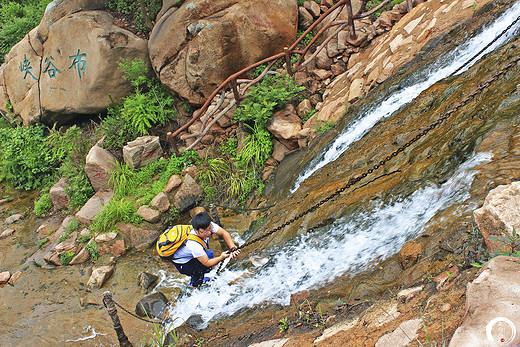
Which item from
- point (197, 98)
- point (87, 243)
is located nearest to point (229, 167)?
point (197, 98)

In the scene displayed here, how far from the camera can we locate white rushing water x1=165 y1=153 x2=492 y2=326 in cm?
340

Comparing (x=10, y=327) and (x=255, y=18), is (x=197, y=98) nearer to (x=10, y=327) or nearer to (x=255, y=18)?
(x=255, y=18)

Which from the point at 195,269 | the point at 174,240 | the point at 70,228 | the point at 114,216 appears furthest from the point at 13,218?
the point at 174,240

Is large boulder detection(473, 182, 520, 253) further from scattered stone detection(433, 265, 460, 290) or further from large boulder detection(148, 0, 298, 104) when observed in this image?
large boulder detection(148, 0, 298, 104)

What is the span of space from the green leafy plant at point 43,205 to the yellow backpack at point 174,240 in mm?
6056

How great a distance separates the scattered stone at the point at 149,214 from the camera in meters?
7.06

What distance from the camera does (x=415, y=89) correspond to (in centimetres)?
558

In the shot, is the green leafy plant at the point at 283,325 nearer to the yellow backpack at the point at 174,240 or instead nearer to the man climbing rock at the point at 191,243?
the man climbing rock at the point at 191,243

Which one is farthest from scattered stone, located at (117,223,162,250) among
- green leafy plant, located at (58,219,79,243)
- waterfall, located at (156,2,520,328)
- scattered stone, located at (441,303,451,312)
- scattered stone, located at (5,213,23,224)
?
scattered stone, located at (441,303,451,312)

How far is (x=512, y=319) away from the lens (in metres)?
1.71

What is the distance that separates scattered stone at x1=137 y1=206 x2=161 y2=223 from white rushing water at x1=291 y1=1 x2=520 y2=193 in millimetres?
3046

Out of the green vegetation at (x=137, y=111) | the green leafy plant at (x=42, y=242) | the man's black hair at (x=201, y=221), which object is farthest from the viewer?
the green vegetation at (x=137, y=111)

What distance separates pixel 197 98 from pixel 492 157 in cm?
698

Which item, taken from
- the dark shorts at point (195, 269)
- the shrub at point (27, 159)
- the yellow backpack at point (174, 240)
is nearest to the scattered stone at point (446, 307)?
the yellow backpack at point (174, 240)
